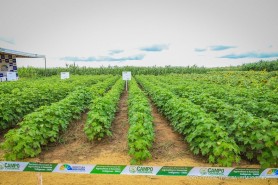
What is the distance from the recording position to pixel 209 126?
5.86 m

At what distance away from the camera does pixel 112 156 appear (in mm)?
6578

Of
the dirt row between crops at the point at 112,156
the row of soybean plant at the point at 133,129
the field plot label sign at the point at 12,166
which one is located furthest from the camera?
the row of soybean plant at the point at 133,129

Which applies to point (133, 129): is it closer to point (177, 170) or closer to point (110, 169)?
point (110, 169)

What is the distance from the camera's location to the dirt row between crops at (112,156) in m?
5.12

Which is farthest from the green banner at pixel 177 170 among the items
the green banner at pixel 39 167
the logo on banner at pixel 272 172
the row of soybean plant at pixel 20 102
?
the row of soybean plant at pixel 20 102

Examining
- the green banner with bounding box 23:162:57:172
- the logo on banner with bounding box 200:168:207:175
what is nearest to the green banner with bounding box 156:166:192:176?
the logo on banner with bounding box 200:168:207:175

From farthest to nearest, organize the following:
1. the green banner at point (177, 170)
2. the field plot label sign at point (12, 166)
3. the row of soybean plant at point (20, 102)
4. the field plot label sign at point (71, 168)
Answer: the row of soybean plant at point (20, 102)
the field plot label sign at point (12, 166)
the field plot label sign at point (71, 168)
the green banner at point (177, 170)

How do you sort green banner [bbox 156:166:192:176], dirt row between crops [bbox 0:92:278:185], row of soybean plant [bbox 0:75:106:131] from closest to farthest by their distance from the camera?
green banner [bbox 156:166:192:176] → dirt row between crops [bbox 0:92:278:185] → row of soybean plant [bbox 0:75:106:131]

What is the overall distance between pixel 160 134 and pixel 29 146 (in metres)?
4.24

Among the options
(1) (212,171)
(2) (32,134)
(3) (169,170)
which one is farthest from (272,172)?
(2) (32,134)

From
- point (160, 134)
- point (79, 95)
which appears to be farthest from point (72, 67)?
point (160, 134)

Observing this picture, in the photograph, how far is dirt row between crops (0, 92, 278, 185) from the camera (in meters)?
5.12

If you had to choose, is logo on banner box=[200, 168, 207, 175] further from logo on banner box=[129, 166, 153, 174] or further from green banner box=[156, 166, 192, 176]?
logo on banner box=[129, 166, 153, 174]

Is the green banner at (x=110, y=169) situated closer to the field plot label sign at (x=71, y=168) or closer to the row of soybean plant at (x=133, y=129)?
the field plot label sign at (x=71, y=168)
